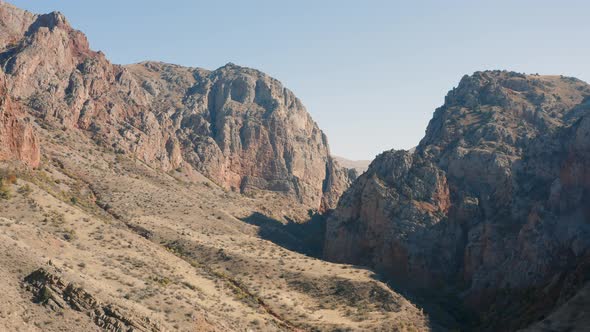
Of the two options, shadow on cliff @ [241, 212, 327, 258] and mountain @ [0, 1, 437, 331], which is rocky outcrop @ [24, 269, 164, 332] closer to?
mountain @ [0, 1, 437, 331]

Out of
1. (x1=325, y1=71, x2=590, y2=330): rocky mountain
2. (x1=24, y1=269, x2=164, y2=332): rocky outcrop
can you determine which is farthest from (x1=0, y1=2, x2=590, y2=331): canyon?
(x1=325, y1=71, x2=590, y2=330): rocky mountain

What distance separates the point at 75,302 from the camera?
3747 cm

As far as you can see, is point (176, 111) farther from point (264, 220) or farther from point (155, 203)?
point (155, 203)

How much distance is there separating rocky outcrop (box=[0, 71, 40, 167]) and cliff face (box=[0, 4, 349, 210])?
26427 mm

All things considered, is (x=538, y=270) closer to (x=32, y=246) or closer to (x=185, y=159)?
(x=32, y=246)

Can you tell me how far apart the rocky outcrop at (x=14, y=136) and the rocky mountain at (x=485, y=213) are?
1829 inches

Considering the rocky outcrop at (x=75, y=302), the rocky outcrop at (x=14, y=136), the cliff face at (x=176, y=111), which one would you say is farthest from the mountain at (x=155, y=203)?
the cliff face at (x=176, y=111)

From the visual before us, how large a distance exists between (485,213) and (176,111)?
321 ft

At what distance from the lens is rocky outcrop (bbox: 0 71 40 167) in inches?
2756

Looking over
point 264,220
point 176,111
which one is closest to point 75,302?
point 264,220

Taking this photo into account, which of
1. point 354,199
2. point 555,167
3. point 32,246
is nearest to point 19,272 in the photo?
point 32,246

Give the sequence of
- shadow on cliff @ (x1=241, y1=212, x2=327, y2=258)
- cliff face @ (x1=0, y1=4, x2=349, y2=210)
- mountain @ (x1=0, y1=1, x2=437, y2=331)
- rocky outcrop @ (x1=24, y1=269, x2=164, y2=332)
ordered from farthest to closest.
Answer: cliff face @ (x1=0, y1=4, x2=349, y2=210) < shadow on cliff @ (x1=241, y1=212, x2=327, y2=258) < mountain @ (x1=0, y1=1, x2=437, y2=331) < rocky outcrop @ (x1=24, y1=269, x2=164, y2=332)

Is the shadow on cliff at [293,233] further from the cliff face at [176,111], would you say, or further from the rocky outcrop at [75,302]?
the rocky outcrop at [75,302]

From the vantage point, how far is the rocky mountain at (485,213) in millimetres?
62406
